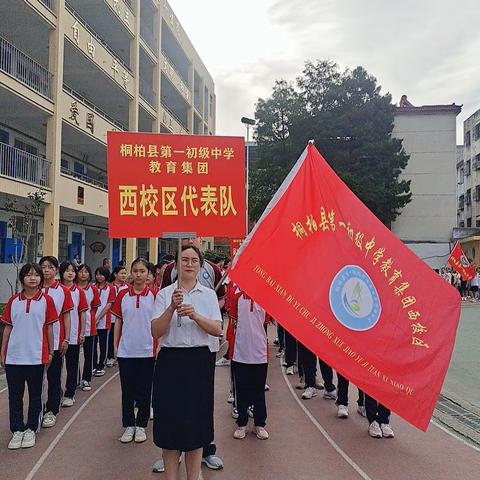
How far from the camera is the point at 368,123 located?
103ft

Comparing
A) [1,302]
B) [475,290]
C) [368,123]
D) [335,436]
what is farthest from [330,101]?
[335,436]

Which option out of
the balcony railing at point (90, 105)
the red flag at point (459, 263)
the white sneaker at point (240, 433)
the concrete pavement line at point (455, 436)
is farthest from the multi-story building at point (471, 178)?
the white sneaker at point (240, 433)

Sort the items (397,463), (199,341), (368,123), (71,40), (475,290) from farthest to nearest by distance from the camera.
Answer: (368,123), (475,290), (71,40), (397,463), (199,341)

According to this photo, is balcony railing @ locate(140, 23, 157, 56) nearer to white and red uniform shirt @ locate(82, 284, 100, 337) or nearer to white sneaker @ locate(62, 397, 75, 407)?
white and red uniform shirt @ locate(82, 284, 100, 337)

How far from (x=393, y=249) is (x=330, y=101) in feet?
98.6

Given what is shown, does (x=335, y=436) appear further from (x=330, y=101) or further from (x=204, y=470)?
(x=330, y=101)

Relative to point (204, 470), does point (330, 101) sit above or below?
above

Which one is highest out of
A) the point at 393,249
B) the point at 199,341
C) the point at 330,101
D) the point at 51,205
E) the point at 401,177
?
the point at 330,101

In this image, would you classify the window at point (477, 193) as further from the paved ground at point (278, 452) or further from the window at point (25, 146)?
the paved ground at point (278, 452)

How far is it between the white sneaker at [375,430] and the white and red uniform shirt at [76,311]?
335cm

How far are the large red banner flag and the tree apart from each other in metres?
10.9

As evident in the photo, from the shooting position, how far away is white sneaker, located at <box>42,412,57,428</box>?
5492 mm

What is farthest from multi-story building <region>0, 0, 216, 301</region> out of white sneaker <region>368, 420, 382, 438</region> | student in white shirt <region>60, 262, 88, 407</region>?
white sneaker <region>368, 420, 382, 438</region>

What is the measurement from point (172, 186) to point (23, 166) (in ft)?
41.8
